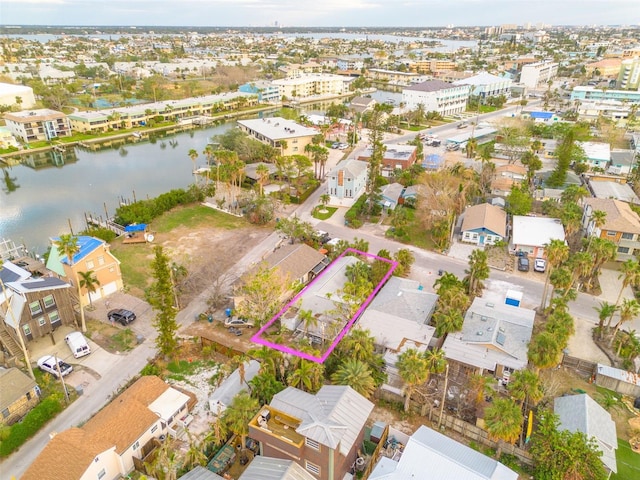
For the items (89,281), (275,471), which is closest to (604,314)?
(275,471)

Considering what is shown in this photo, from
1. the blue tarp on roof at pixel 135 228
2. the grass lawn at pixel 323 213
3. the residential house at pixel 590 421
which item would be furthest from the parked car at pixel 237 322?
the grass lawn at pixel 323 213

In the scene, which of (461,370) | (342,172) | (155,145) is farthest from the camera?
(155,145)

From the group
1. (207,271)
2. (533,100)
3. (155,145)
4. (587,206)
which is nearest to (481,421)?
(207,271)

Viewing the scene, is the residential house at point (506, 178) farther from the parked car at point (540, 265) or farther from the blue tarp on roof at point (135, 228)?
the blue tarp on roof at point (135, 228)

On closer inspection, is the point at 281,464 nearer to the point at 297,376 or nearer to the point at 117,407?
the point at 297,376

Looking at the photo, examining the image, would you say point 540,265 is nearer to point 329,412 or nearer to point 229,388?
point 329,412

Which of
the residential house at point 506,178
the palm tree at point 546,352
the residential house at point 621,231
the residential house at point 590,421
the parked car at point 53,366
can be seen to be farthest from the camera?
the residential house at point 506,178
